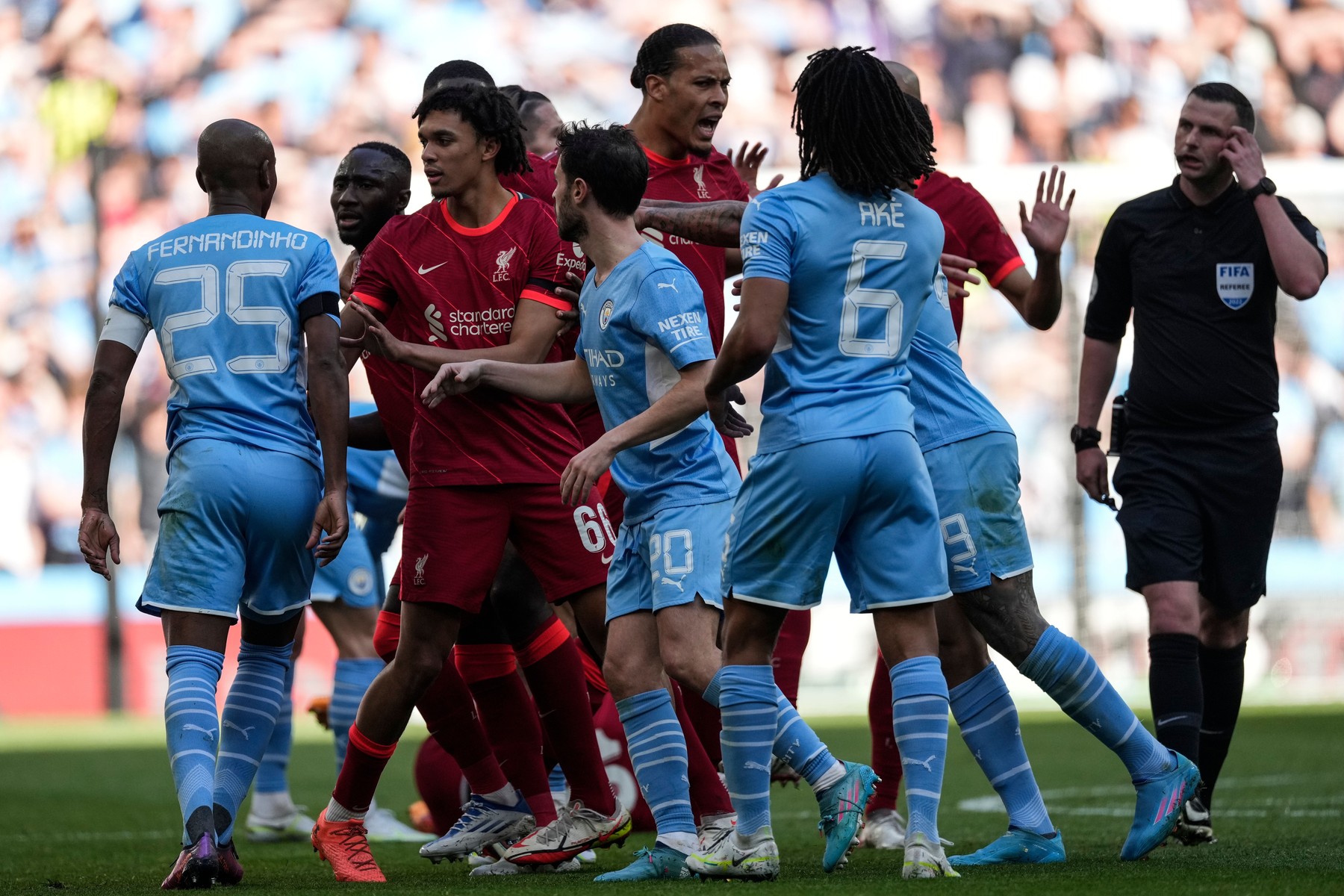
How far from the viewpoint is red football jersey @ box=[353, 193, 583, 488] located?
4625 millimetres

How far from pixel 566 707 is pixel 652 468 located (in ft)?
3.02

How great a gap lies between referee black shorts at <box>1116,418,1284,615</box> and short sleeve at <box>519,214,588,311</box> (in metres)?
1.88

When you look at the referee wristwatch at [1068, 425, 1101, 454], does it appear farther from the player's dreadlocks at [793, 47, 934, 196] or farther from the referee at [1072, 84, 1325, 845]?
the player's dreadlocks at [793, 47, 934, 196]

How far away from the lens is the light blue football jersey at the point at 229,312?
4508 mm

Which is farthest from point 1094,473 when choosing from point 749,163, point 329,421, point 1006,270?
point 329,421

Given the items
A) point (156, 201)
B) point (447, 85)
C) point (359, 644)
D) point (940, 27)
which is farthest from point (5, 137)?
point (447, 85)

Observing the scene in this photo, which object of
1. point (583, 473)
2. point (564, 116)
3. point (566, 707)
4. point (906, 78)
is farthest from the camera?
point (564, 116)

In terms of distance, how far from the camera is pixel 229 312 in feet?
14.8

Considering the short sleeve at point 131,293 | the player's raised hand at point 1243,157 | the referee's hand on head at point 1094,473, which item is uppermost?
the player's raised hand at point 1243,157

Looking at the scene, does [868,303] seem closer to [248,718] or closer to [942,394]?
[942,394]

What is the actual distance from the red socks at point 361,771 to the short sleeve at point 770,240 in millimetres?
1694

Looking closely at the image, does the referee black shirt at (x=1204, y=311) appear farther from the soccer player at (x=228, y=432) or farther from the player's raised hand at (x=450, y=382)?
the soccer player at (x=228, y=432)

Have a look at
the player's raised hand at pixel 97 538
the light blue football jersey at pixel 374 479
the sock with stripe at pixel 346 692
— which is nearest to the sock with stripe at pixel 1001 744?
the player's raised hand at pixel 97 538

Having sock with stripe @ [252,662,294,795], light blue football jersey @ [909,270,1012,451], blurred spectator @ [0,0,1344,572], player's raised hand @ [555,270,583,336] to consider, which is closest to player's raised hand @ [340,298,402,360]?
player's raised hand @ [555,270,583,336]
